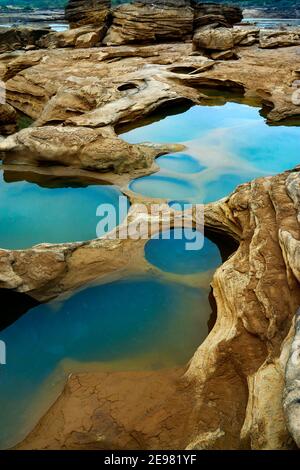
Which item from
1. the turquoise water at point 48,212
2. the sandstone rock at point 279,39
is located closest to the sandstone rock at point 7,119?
the turquoise water at point 48,212

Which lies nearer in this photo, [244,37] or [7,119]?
[7,119]

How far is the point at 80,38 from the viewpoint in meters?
18.2

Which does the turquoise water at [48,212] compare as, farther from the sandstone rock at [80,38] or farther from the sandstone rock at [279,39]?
the sandstone rock at [80,38]

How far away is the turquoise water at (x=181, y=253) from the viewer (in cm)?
503

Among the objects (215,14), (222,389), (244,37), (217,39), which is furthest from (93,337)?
(215,14)

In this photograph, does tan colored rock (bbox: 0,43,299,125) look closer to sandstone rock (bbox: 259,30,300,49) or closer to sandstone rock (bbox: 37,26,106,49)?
sandstone rock (bbox: 259,30,300,49)

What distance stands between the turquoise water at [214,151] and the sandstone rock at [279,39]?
5.16 meters

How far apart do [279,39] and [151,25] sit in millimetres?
5726

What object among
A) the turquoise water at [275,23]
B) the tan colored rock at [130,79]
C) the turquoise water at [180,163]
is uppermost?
the turquoise water at [275,23]

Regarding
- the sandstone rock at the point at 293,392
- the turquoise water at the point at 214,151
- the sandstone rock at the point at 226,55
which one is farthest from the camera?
the sandstone rock at the point at 226,55

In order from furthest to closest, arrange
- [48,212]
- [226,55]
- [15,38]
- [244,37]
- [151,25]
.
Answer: [15,38], [151,25], [244,37], [226,55], [48,212]

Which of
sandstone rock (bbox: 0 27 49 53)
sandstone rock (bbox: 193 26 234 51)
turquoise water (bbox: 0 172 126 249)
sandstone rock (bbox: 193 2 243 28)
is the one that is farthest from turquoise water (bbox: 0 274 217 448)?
sandstone rock (bbox: 0 27 49 53)

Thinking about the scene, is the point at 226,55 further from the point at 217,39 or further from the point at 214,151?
the point at 214,151
